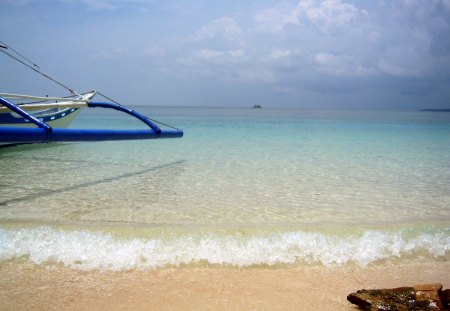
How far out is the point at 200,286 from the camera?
2.46m

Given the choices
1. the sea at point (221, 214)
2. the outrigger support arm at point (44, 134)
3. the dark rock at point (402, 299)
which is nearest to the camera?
the dark rock at point (402, 299)

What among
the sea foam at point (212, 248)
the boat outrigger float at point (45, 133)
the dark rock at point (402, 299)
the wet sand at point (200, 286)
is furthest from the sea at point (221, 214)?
the boat outrigger float at point (45, 133)

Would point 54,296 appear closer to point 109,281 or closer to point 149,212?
point 109,281

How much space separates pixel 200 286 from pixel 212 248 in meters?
→ 0.74

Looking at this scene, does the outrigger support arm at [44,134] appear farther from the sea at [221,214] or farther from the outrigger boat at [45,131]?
the sea at [221,214]

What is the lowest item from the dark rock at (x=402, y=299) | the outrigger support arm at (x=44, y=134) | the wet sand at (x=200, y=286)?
the wet sand at (x=200, y=286)

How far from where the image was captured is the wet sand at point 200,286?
2.20m

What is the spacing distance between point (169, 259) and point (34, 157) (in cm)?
799

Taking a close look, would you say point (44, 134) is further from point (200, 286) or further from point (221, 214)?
point (200, 286)

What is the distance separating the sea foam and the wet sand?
16 cm

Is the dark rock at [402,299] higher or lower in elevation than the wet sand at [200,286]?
higher

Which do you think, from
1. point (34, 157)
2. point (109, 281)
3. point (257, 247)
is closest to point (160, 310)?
point (109, 281)

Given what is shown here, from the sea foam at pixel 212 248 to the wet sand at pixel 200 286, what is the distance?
0.16 m

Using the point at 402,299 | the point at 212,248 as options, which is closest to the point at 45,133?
the point at 212,248
